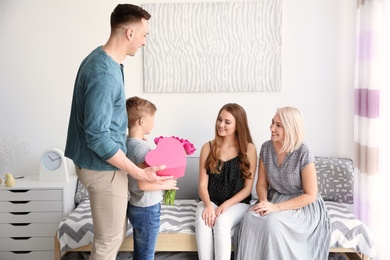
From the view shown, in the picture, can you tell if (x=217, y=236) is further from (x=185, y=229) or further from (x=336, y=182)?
(x=336, y=182)

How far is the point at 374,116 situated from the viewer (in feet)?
9.22

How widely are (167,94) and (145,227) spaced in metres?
1.33

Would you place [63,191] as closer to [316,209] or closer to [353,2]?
[316,209]

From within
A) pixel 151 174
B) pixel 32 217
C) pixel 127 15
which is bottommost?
pixel 32 217

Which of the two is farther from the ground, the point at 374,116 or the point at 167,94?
the point at 167,94

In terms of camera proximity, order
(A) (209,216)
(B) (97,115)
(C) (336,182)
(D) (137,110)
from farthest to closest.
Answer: (C) (336,182) < (A) (209,216) < (D) (137,110) < (B) (97,115)

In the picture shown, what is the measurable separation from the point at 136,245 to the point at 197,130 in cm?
123

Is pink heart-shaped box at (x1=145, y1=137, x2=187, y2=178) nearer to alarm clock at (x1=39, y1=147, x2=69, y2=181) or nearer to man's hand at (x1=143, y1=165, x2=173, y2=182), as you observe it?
man's hand at (x1=143, y1=165, x2=173, y2=182)

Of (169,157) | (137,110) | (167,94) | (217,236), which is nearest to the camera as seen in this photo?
(169,157)

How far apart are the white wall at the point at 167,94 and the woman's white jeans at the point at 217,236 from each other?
2.95 ft

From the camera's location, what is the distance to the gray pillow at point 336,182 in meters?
2.91

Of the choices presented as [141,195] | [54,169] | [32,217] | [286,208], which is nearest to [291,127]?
[286,208]

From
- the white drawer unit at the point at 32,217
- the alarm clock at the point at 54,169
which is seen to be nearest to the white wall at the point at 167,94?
the alarm clock at the point at 54,169

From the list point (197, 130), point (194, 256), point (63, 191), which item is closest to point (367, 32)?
point (197, 130)
